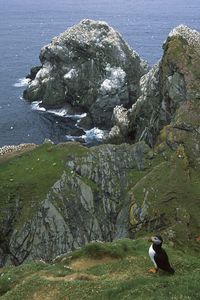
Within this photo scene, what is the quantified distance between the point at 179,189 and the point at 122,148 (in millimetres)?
11752

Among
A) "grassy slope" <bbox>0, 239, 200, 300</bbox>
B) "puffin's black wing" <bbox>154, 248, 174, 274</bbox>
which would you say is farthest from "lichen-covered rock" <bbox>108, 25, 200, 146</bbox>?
"puffin's black wing" <bbox>154, 248, 174, 274</bbox>

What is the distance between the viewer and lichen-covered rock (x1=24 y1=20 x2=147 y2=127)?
10312 cm

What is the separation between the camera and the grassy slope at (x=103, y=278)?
23219 millimetres

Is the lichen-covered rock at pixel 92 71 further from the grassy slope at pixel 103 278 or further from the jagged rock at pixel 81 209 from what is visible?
the grassy slope at pixel 103 278

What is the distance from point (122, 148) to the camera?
2424 inches

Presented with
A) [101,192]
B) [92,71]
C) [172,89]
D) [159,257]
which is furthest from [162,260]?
[92,71]

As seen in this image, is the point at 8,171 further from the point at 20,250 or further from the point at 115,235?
the point at 115,235

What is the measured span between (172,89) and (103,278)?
140 ft

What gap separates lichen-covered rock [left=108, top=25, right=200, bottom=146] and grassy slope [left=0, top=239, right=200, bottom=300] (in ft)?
94.9

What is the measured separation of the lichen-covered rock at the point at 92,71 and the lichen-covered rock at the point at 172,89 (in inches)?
827

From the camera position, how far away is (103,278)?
95.8ft

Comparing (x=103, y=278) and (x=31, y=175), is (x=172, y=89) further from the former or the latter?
(x=103, y=278)

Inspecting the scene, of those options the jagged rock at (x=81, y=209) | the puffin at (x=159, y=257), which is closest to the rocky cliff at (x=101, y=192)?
the jagged rock at (x=81, y=209)

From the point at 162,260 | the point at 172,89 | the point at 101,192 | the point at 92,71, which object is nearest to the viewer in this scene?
the point at 162,260
